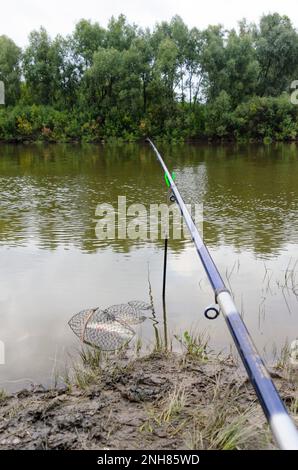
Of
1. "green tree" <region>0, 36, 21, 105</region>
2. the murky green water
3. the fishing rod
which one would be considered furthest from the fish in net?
"green tree" <region>0, 36, 21, 105</region>

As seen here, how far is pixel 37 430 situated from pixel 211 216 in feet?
26.0

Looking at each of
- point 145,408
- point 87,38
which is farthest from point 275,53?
point 145,408

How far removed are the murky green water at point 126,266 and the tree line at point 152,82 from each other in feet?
87.0

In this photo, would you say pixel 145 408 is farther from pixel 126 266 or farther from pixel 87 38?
pixel 87 38

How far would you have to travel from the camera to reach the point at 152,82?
134ft

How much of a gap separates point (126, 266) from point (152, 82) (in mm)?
36866

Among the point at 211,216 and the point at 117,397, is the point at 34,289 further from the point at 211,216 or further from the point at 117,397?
the point at 211,216

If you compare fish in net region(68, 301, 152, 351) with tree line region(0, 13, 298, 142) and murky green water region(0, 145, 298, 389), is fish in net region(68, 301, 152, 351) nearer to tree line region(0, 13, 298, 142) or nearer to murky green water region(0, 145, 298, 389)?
murky green water region(0, 145, 298, 389)

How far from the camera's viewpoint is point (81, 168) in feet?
62.9

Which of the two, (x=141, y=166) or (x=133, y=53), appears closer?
(x=141, y=166)

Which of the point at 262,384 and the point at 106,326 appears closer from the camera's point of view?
the point at 262,384

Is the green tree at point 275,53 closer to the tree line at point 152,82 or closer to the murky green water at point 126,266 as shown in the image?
the tree line at point 152,82

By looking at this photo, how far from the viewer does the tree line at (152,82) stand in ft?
127
